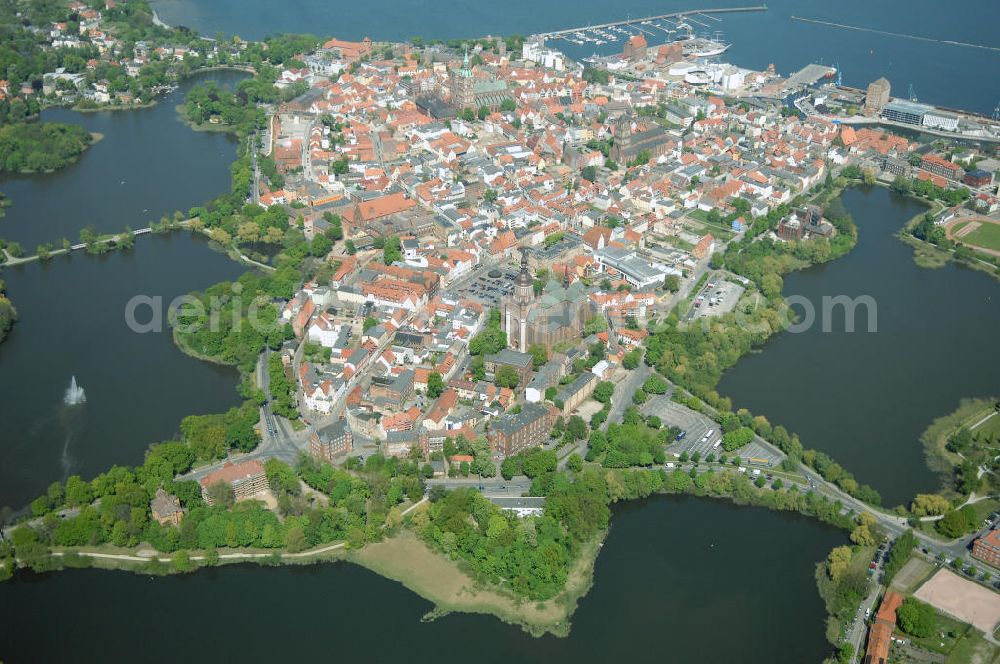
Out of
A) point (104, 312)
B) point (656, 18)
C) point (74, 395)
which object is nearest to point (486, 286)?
point (104, 312)

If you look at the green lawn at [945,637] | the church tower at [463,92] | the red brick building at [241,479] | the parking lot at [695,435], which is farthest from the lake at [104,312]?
the green lawn at [945,637]

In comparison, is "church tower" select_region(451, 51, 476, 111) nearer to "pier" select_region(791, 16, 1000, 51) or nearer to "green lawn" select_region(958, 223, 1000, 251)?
"green lawn" select_region(958, 223, 1000, 251)

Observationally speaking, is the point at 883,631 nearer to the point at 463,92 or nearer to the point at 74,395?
the point at 74,395

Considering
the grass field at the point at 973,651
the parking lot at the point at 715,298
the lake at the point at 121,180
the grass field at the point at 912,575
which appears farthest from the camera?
the lake at the point at 121,180

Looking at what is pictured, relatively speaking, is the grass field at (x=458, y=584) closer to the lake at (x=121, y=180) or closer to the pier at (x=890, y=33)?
the lake at (x=121, y=180)

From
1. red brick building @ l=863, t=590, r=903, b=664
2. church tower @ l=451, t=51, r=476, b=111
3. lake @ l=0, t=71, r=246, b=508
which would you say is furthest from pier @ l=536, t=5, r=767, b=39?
red brick building @ l=863, t=590, r=903, b=664

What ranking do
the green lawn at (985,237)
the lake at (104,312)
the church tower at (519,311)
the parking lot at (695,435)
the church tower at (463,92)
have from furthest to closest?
1. the church tower at (463,92)
2. the green lawn at (985,237)
3. the church tower at (519,311)
4. the lake at (104,312)
5. the parking lot at (695,435)

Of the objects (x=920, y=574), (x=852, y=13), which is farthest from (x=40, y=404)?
(x=852, y=13)
